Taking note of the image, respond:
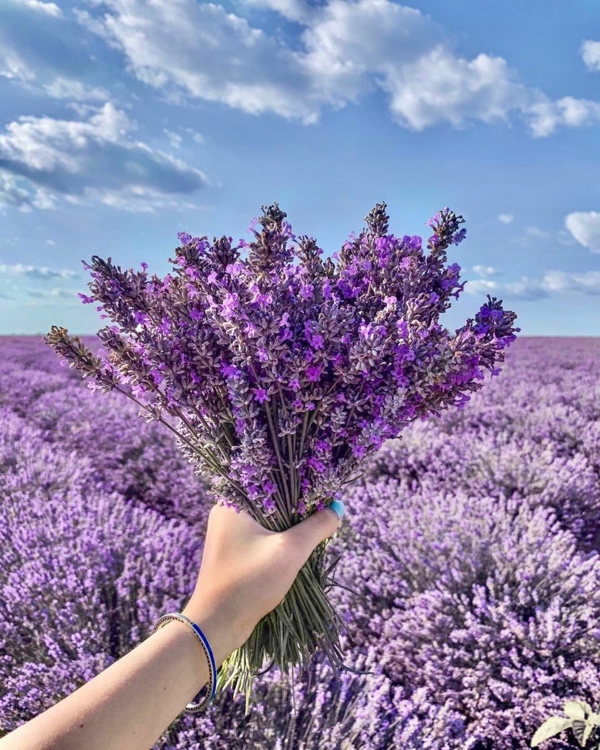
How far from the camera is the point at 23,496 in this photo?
303cm

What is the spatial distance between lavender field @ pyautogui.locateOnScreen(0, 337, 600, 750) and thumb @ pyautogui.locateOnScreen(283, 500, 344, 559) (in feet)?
0.79

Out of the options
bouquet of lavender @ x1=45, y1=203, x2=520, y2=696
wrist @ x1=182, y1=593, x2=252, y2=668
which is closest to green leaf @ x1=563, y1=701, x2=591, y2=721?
bouquet of lavender @ x1=45, y1=203, x2=520, y2=696

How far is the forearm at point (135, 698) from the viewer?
867mm

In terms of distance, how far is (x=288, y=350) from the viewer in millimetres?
1085

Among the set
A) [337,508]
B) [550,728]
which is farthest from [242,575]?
[550,728]

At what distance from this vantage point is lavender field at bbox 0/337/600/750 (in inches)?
70.8

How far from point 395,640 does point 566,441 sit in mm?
2516

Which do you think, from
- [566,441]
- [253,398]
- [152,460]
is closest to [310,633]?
[253,398]

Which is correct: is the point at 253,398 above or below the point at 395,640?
above

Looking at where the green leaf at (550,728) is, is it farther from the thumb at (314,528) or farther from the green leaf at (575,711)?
the thumb at (314,528)

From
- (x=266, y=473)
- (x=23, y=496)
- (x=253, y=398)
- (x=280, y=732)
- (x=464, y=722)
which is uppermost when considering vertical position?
(x=253, y=398)

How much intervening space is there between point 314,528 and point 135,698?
44 centimetres

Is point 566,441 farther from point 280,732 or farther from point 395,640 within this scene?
point 280,732

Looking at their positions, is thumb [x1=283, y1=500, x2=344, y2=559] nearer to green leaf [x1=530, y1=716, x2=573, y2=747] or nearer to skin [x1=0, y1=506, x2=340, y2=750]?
skin [x1=0, y1=506, x2=340, y2=750]
